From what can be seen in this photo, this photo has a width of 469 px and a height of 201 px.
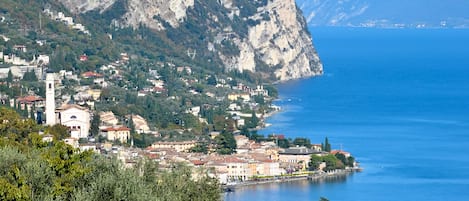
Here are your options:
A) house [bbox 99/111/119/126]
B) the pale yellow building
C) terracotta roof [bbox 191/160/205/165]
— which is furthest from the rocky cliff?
terracotta roof [bbox 191/160/205/165]

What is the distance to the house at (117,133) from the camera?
37.2 meters

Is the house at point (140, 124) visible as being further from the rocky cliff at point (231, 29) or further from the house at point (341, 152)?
the rocky cliff at point (231, 29)

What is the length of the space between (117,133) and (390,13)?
14344 cm

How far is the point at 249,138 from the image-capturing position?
136ft

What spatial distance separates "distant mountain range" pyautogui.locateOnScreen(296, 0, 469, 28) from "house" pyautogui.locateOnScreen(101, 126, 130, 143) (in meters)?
131

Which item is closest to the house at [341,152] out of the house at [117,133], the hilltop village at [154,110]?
the hilltop village at [154,110]

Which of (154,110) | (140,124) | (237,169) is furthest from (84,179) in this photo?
(154,110)

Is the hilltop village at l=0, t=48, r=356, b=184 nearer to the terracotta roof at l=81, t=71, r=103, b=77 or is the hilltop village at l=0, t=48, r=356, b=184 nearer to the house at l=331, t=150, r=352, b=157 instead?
the house at l=331, t=150, r=352, b=157

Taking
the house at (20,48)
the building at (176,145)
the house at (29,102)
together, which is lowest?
the building at (176,145)

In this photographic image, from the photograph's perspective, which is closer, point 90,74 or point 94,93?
point 94,93

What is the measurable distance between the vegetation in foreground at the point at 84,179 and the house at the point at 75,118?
19.7 metres

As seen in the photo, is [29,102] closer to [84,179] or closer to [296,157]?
[296,157]

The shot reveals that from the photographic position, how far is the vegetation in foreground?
47.5ft

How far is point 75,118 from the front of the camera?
3725 centimetres
